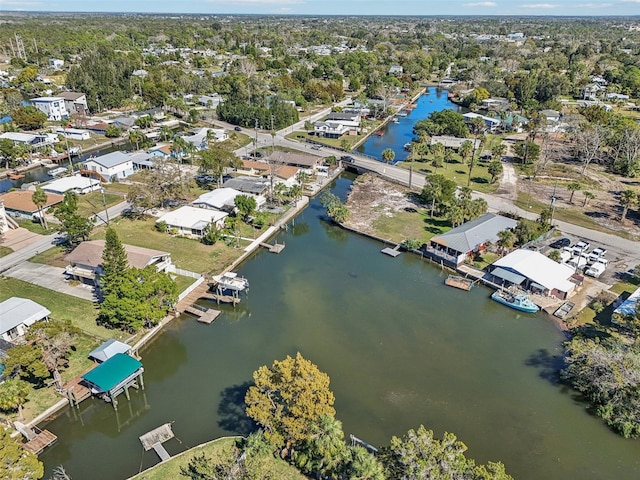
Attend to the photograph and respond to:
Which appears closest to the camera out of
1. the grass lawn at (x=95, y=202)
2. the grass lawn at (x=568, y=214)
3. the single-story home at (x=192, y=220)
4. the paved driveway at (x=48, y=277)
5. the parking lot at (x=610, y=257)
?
the paved driveway at (x=48, y=277)

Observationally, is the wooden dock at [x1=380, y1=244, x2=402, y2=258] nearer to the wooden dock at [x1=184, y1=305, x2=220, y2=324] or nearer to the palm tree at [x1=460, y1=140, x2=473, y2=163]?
the wooden dock at [x1=184, y1=305, x2=220, y2=324]

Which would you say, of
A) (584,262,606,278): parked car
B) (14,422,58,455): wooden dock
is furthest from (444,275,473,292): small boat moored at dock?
(14,422,58,455): wooden dock

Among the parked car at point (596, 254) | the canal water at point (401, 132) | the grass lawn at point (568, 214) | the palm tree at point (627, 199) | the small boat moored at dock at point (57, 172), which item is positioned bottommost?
the canal water at point (401, 132)

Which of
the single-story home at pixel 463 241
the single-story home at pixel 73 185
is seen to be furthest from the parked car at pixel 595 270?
→ the single-story home at pixel 73 185

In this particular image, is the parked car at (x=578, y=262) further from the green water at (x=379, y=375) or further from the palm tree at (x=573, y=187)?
the palm tree at (x=573, y=187)

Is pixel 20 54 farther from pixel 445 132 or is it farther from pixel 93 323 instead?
pixel 93 323

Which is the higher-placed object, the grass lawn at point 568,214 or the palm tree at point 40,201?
the palm tree at point 40,201

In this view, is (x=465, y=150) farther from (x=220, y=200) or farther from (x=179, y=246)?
(x=179, y=246)

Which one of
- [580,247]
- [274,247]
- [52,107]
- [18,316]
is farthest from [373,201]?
[52,107]
